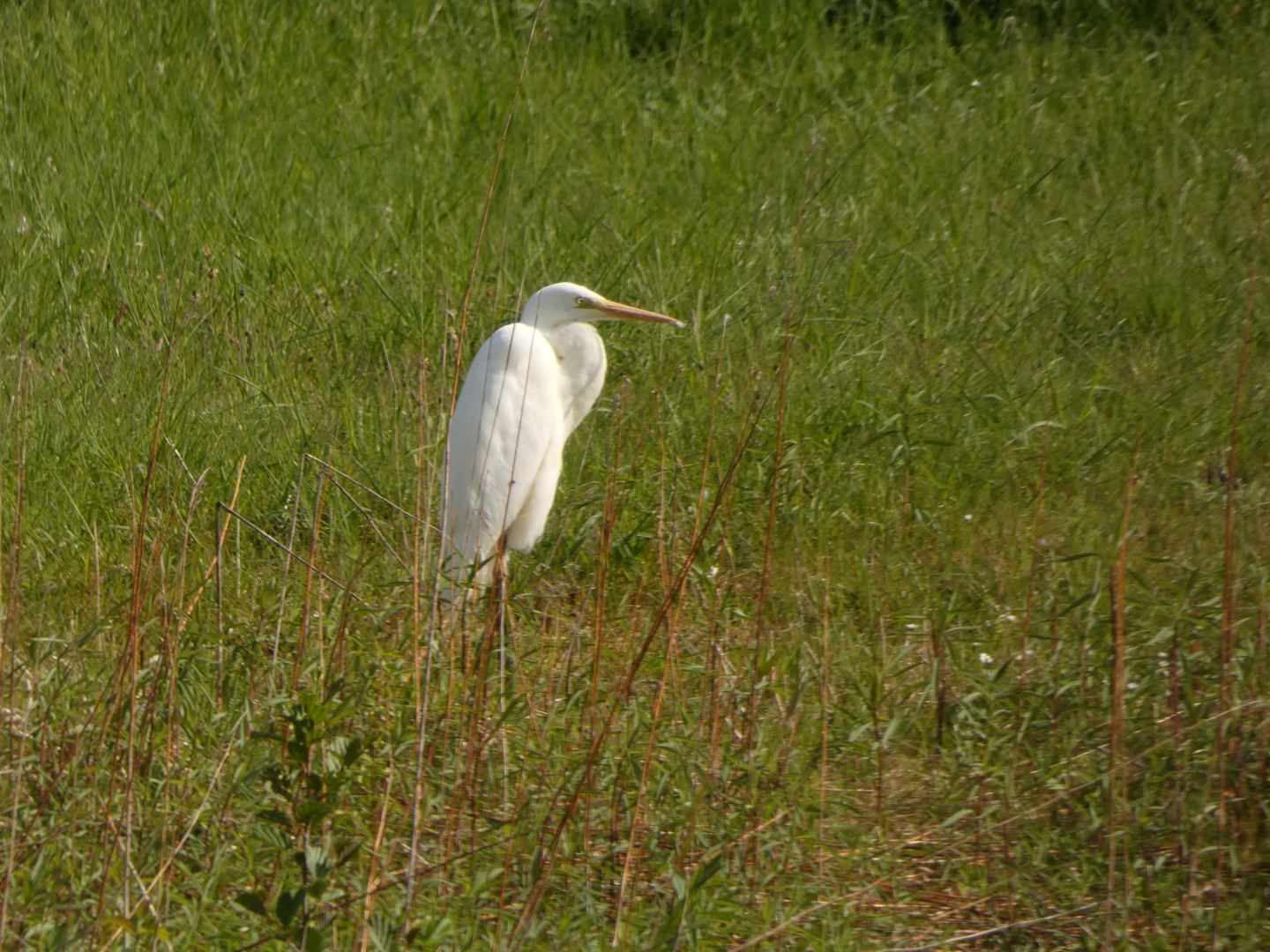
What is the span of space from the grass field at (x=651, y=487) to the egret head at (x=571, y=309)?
0.30 metres

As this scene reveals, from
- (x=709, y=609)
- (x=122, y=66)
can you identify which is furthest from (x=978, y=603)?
(x=122, y=66)

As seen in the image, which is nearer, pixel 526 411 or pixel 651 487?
pixel 526 411

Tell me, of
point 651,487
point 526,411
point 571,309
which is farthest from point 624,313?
point 651,487

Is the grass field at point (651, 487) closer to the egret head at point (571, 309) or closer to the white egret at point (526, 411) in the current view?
the white egret at point (526, 411)

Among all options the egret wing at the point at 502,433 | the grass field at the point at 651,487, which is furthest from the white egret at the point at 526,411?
the grass field at the point at 651,487

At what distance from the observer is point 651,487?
3.57m

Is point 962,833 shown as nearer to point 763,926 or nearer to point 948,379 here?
point 763,926

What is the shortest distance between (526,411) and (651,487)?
45 cm

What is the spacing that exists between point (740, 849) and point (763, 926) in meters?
0.17

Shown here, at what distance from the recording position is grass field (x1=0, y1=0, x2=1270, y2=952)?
2010 millimetres

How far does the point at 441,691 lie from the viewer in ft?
7.84

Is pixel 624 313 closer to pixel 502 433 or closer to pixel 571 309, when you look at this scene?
pixel 571 309

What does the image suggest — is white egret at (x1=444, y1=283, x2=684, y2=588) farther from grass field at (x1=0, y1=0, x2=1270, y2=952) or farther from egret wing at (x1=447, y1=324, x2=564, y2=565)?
grass field at (x1=0, y1=0, x2=1270, y2=952)

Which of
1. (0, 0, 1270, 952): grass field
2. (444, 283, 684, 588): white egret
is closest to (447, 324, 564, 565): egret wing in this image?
(444, 283, 684, 588): white egret
